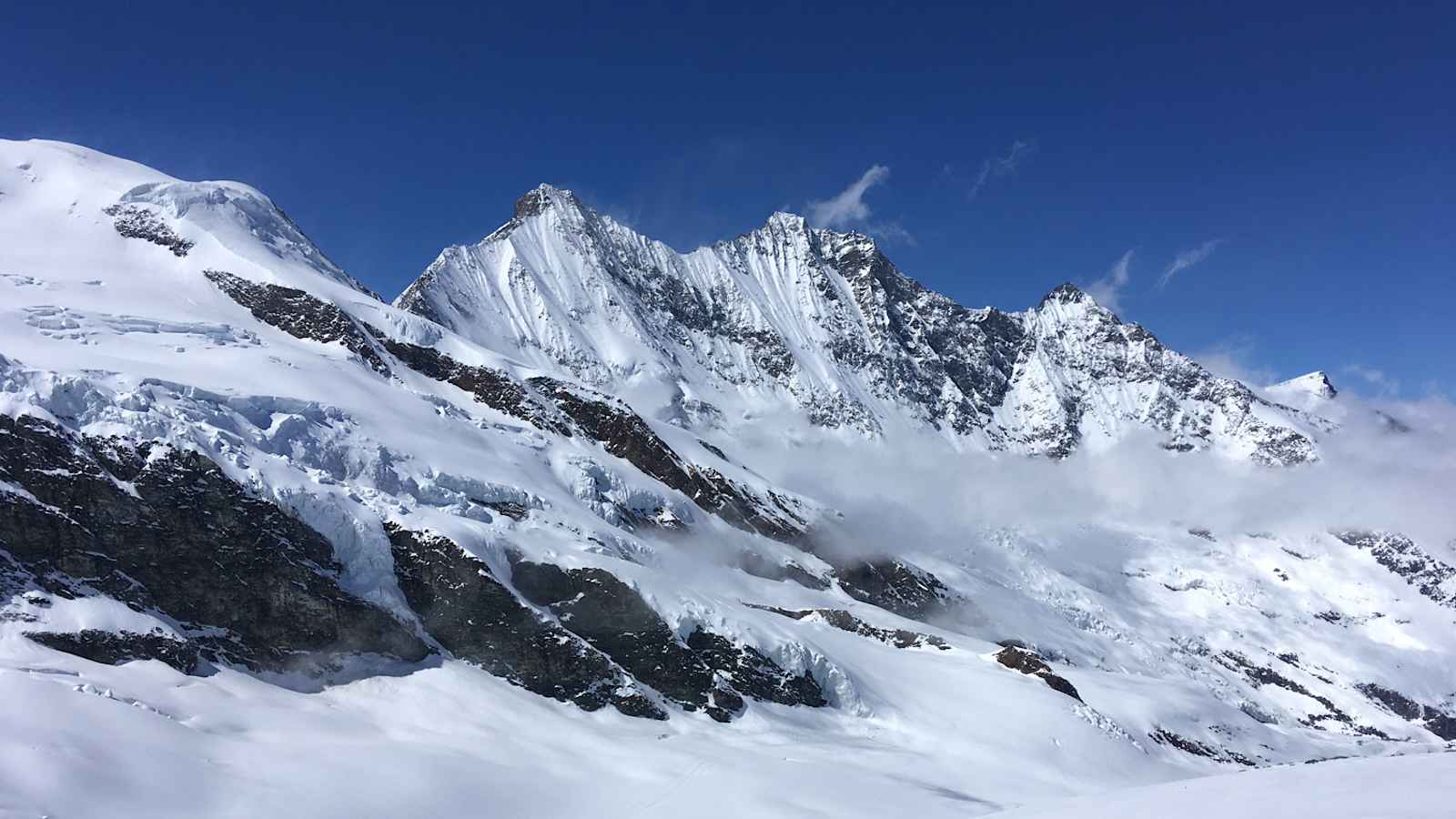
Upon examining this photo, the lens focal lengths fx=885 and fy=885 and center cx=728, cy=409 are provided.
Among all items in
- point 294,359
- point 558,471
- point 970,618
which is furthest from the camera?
point 970,618

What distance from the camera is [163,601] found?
194ft

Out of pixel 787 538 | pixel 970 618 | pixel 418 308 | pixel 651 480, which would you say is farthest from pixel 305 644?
pixel 418 308

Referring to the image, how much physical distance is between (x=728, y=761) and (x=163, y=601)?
1551 inches

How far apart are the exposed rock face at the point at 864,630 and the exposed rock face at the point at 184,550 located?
46.4 meters

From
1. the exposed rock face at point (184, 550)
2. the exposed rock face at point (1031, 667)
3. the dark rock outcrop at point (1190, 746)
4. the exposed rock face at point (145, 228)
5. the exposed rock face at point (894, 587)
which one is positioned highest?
the exposed rock face at point (145, 228)

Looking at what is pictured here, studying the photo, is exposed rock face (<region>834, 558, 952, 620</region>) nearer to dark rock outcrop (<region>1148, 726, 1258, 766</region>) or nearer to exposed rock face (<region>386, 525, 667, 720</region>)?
dark rock outcrop (<region>1148, 726, 1258, 766</region>)

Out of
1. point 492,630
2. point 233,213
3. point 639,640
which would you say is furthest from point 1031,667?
point 233,213

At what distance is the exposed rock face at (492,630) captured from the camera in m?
67.8

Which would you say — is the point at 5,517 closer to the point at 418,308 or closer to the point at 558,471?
the point at 558,471

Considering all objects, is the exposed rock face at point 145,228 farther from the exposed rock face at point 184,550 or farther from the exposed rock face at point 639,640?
the exposed rock face at point 639,640

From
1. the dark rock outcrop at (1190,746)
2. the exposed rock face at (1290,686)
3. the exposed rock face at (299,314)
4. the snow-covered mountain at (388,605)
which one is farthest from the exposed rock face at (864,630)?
the exposed rock face at (1290,686)

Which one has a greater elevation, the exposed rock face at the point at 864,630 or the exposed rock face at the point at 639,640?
the exposed rock face at the point at 864,630

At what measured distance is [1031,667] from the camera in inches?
3804

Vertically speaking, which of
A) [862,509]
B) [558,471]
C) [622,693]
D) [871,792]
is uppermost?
[862,509]
